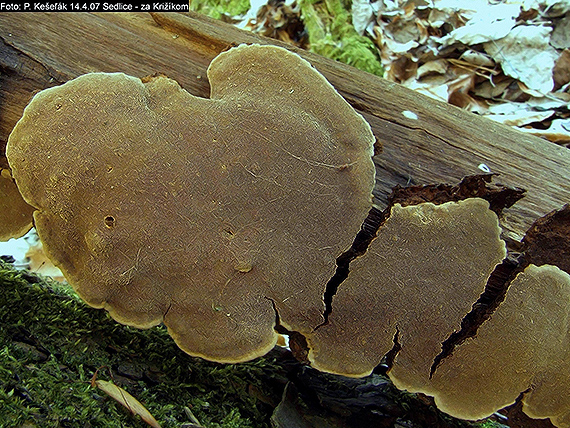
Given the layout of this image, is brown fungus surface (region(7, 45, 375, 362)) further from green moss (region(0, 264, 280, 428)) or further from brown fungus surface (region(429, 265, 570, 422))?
brown fungus surface (region(429, 265, 570, 422))

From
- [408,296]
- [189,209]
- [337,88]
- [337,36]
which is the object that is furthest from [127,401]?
[337,36]

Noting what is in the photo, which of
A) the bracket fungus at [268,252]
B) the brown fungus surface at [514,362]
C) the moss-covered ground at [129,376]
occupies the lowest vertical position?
the moss-covered ground at [129,376]

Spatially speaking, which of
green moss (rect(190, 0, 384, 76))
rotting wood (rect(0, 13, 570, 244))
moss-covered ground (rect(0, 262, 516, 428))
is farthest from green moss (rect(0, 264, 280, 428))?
green moss (rect(190, 0, 384, 76))

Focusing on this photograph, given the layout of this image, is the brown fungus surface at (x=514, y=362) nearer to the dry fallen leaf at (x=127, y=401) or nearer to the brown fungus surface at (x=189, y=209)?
the brown fungus surface at (x=189, y=209)

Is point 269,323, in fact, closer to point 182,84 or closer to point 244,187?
point 244,187

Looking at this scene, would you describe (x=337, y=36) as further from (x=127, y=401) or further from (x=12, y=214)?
(x=127, y=401)

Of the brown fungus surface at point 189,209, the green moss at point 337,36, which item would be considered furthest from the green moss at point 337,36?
the brown fungus surface at point 189,209
